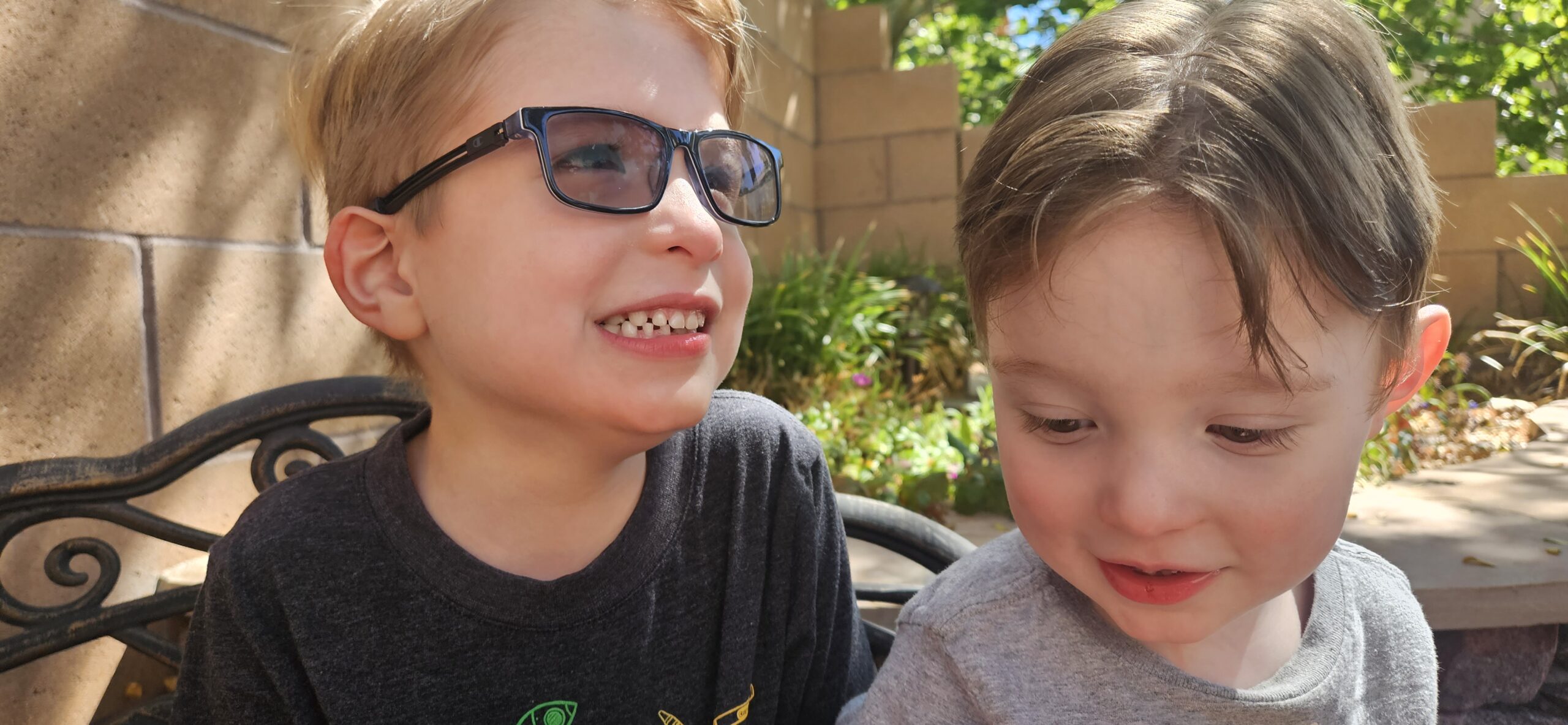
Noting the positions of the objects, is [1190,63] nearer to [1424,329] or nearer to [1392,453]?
[1424,329]

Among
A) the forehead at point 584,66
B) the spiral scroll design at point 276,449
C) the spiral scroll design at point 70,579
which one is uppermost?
the forehead at point 584,66

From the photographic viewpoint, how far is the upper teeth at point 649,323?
1.18 m

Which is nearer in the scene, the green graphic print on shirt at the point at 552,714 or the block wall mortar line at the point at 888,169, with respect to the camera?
the green graphic print on shirt at the point at 552,714

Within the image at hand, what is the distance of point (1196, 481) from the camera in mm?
939

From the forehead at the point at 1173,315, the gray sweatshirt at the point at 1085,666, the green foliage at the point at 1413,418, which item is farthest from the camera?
the green foliage at the point at 1413,418

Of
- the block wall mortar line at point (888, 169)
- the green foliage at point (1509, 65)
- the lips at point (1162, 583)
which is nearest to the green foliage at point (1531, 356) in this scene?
the green foliage at point (1509, 65)

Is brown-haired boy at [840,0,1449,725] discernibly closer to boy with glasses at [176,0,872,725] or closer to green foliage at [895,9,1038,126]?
boy with glasses at [176,0,872,725]

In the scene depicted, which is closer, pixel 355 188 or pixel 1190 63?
pixel 1190 63

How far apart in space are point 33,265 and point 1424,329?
2053 mm

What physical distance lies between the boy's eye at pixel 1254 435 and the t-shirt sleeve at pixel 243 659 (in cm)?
113

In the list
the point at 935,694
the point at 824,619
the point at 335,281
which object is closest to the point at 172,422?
the point at 335,281

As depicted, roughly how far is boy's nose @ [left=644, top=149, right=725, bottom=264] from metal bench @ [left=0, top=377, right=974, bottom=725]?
2.14 ft

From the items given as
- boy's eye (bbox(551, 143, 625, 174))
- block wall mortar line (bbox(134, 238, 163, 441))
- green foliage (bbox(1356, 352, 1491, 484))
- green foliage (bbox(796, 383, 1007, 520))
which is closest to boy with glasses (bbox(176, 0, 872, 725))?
boy's eye (bbox(551, 143, 625, 174))

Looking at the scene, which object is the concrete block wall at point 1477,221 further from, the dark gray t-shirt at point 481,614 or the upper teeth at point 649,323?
the upper teeth at point 649,323
